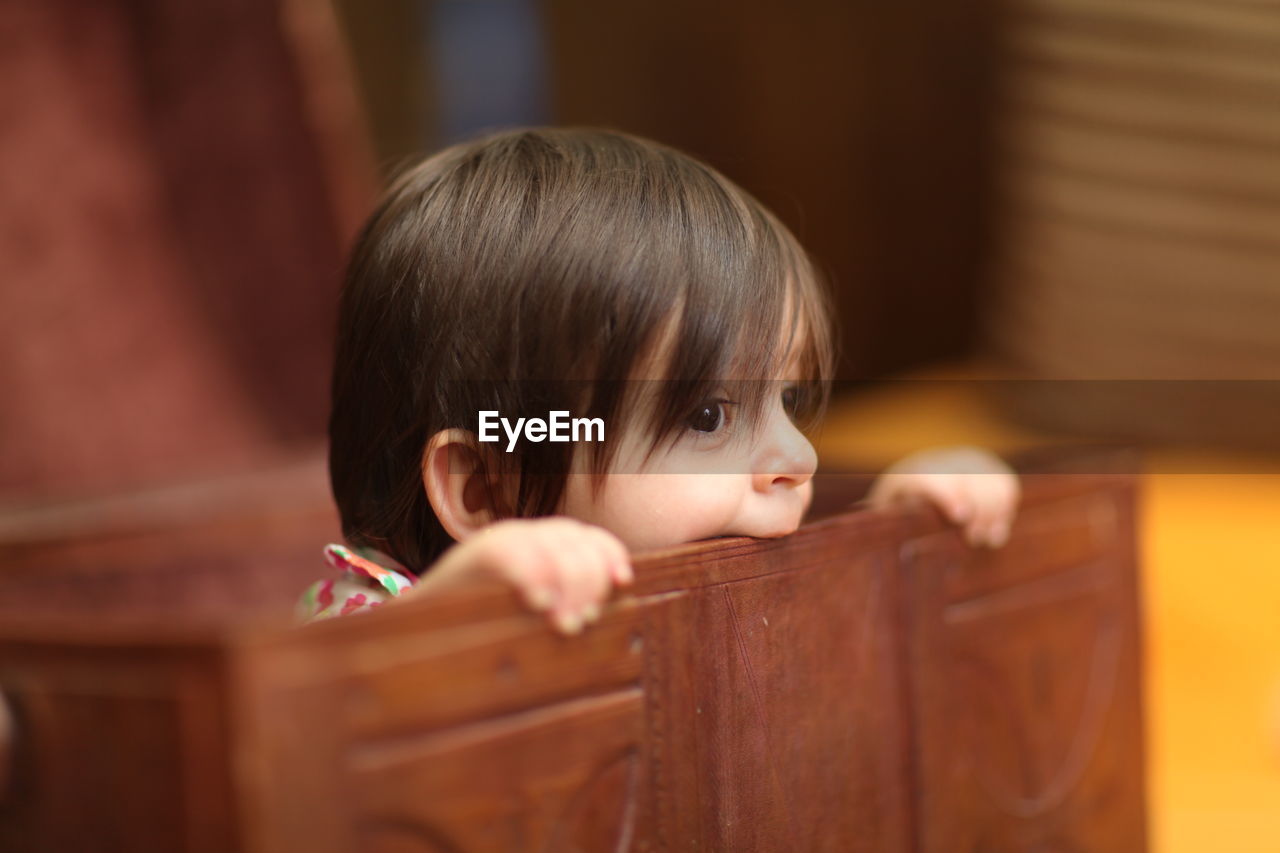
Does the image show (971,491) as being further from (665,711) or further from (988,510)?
(665,711)

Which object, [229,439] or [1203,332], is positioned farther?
[1203,332]

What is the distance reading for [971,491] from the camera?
652 mm

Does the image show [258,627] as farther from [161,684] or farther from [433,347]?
[433,347]

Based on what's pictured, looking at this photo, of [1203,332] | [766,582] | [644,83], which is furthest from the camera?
[644,83]

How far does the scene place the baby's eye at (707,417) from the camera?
578mm

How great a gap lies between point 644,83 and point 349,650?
1691 mm

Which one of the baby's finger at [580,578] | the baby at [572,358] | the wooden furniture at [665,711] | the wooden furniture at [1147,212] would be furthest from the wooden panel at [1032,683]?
the wooden furniture at [1147,212]

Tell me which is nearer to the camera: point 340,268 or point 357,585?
point 357,585

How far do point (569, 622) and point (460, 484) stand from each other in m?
0.15

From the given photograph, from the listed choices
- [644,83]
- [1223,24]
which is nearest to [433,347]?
[1223,24]

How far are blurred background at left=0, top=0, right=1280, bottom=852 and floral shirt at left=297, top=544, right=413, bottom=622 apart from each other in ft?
1.13

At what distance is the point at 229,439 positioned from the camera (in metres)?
1.27

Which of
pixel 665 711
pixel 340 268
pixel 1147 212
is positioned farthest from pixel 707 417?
pixel 1147 212

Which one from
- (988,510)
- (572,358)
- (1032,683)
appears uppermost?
(572,358)
